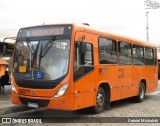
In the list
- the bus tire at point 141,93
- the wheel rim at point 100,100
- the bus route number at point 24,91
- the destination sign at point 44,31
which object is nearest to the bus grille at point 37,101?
the bus route number at point 24,91

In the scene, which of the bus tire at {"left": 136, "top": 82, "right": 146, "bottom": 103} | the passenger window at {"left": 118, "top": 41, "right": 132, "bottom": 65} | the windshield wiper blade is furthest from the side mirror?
the bus tire at {"left": 136, "top": 82, "right": 146, "bottom": 103}

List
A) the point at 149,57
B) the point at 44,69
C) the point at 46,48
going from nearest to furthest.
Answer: the point at 44,69 < the point at 46,48 < the point at 149,57

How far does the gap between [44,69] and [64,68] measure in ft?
1.98

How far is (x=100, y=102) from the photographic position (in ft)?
37.5

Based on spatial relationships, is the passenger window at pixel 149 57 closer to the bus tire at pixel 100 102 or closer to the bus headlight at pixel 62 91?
the bus tire at pixel 100 102

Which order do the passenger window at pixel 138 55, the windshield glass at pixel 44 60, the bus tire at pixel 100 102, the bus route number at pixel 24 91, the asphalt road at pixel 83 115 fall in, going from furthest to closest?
the passenger window at pixel 138 55 → the bus tire at pixel 100 102 → the bus route number at pixel 24 91 → the asphalt road at pixel 83 115 → the windshield glass at pixel 44 60

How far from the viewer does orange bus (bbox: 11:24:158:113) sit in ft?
31.3

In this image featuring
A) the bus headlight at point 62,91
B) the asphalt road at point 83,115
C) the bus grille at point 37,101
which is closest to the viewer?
the bus headlight at point 62,91

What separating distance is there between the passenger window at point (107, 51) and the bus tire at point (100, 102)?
1.00 meters

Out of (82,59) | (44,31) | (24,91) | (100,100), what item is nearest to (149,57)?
(100,100)

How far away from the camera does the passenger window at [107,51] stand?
453 inches

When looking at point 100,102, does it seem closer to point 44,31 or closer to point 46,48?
point 46,48

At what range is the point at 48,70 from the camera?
31.8 feet

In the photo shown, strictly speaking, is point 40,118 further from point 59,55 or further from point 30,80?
point 59,55
